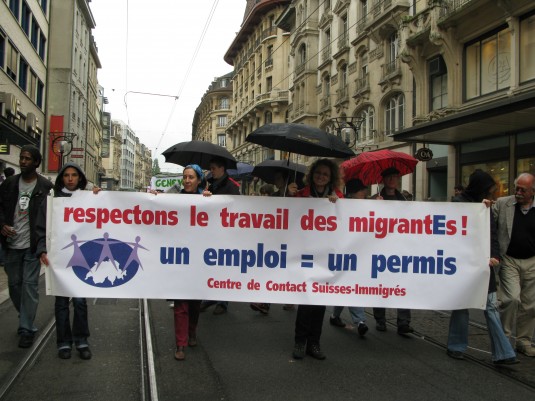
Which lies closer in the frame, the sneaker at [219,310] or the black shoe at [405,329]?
the black shoe at [405,329]

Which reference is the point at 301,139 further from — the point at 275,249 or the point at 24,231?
the point at 24,231

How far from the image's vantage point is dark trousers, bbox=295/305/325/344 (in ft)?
16.0

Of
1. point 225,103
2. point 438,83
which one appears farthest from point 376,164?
point 225,103

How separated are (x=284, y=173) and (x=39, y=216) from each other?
4.54 metres

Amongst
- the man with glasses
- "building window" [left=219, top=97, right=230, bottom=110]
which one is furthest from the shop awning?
"building window" [left=219, top=97, right=230, bottom=110]

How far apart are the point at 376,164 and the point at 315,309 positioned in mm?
2813

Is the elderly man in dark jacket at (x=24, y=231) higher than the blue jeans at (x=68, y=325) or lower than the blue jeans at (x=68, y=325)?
higher

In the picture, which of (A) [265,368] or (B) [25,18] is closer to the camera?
(A) [265,368]

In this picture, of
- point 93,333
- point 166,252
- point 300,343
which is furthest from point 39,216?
point 300,343

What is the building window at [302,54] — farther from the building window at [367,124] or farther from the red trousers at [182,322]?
the red trousers at [182,322]

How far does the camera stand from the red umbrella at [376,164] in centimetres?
668

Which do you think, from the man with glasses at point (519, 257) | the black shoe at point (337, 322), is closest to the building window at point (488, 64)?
the man with glasses at point (519, 257)

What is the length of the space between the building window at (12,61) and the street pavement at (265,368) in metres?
19.8

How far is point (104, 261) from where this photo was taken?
4.78 meters
